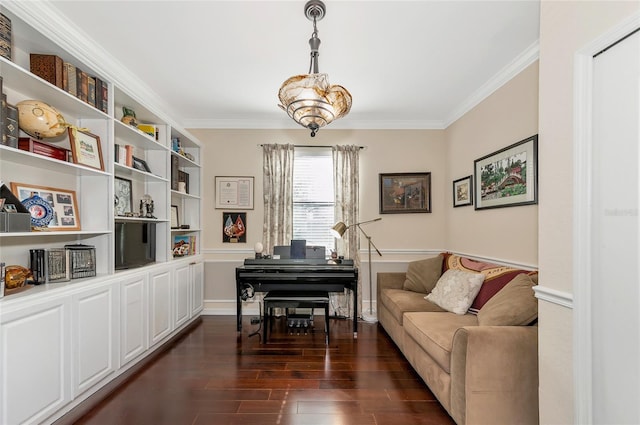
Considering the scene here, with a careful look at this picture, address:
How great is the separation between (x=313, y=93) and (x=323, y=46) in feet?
2.43

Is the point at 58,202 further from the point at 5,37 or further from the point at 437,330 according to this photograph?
the point at 437,330

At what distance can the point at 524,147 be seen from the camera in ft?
8.43

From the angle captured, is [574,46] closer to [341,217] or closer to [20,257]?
[341,217]

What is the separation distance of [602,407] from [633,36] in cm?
140

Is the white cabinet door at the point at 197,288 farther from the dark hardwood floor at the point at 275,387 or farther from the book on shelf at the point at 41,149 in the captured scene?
the book on shelf at the point at 41,149

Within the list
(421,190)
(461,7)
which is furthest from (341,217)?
(461,7)

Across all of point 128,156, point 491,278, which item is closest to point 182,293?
point 128,156

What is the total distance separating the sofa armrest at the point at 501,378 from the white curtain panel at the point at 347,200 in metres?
2.39

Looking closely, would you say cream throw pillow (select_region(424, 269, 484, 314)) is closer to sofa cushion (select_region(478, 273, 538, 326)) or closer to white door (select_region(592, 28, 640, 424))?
sofa cushion (select_region(478, 273, 538, 326))

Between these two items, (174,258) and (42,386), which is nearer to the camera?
(42,386)

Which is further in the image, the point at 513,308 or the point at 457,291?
the point at 457,291

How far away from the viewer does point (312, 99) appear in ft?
6.51

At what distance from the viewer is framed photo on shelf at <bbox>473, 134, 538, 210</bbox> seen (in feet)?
8.15

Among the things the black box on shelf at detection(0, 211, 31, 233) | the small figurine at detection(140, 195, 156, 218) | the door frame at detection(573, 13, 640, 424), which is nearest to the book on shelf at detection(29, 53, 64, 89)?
the black box on shelf at detection(0, 211, 31, 233)
